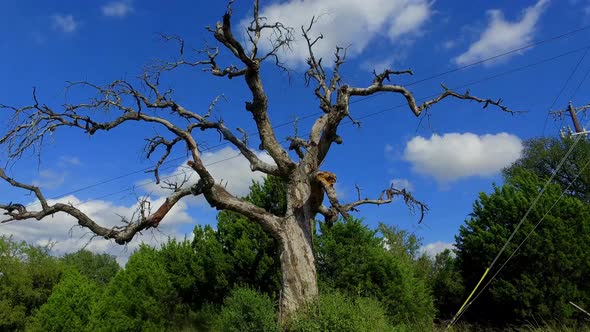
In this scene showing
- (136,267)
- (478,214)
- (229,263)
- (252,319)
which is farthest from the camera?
(478,214)

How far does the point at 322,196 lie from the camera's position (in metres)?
13.7

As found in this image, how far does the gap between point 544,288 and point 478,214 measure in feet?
16.6

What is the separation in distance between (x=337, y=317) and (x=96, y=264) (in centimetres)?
7492

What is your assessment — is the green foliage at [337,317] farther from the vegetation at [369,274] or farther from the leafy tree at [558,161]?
the leafy tree at [558,161]

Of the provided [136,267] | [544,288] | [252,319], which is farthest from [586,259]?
[136,267]

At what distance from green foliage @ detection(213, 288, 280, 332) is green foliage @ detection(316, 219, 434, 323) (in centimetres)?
729

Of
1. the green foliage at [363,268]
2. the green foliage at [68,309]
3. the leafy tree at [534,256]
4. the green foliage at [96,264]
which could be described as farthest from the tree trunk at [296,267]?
the green foliage at [96,264]

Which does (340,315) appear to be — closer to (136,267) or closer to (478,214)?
(136,267)

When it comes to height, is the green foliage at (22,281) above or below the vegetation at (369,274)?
above

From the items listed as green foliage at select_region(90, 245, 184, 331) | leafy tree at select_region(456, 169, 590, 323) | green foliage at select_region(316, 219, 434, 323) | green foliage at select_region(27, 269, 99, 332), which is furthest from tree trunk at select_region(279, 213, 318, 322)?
green foliage at select_region(27, 269, 99, 332)

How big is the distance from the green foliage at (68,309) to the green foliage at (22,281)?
362 inches

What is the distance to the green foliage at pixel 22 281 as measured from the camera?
128 feet

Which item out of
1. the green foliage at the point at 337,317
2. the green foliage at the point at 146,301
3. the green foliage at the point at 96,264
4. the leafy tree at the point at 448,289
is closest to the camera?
the green foliage at the point at 337,317

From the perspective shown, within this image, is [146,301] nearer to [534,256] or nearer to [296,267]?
[296,267]
